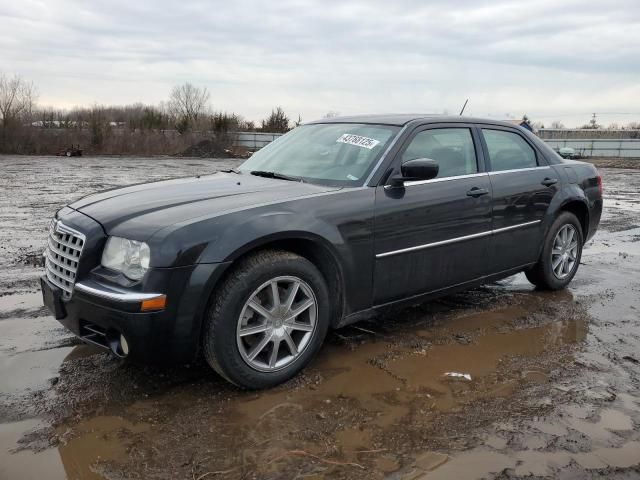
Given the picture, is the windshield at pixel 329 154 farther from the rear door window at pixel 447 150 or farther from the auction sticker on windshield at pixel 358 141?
the rear door window at pixel 447 150

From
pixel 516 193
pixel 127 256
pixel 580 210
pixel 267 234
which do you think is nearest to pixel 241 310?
pixel 267 234

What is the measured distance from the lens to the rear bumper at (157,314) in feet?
9.53

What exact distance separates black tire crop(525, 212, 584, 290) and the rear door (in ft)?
0.44

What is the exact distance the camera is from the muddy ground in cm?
260

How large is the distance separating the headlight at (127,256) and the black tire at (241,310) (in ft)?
1.40

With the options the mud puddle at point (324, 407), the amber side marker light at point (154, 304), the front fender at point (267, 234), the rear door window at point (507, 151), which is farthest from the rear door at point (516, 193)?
the amber side marker light at point (154, 304)

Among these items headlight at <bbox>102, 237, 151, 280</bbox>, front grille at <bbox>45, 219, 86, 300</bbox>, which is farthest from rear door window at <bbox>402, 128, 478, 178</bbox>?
front grille at <bbox>45, 219, 86, 300</bbox>

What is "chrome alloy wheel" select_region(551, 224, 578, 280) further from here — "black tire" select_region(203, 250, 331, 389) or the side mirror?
"black tire" select_region(203, 250, 331, 389)

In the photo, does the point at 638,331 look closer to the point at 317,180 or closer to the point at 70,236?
the point at 317,180

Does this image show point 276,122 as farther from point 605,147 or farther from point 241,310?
point 241,310

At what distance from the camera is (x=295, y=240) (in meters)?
3.45

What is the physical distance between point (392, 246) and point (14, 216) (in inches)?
315

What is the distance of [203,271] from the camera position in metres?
2.98

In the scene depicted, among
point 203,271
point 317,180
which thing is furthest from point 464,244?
point 203,271
